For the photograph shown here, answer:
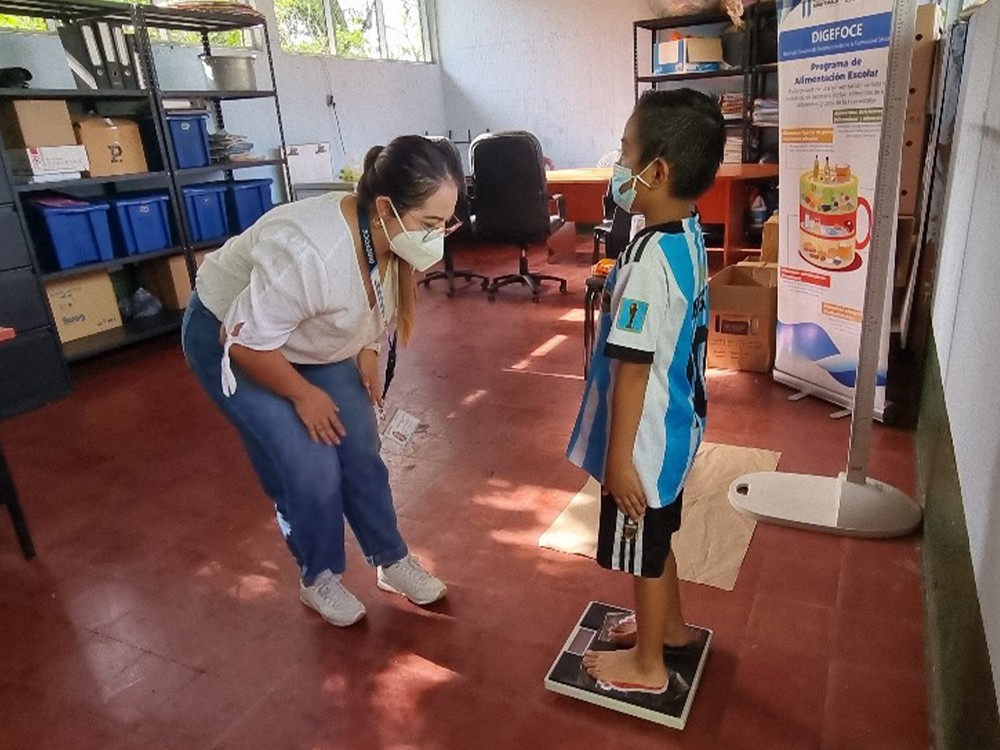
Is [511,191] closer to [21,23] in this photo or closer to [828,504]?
[21,23]

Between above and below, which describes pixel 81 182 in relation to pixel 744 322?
above

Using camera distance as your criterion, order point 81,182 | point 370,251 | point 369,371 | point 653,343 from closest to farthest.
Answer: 1. point 653,343
2. point 370,251
3. point 369,371
4. point 81,182

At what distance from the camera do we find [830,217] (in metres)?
2.69

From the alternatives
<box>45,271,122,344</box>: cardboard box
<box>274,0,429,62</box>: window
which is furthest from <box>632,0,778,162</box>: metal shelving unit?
<box>45,271,122,344</box>: cardboard box

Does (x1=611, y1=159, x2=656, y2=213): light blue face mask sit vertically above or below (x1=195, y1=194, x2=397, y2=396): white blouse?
above

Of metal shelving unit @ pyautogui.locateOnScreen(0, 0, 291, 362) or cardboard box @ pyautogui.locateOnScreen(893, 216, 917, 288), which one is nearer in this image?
cardboard box @ pyautogui.locateOnScreen(893, 216, 917, 288)

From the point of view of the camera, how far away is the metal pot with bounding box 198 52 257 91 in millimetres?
4672

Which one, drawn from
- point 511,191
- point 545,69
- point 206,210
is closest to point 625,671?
point 511,191

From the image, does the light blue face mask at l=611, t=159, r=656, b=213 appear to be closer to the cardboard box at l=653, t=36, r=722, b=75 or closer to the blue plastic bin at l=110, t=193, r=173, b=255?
the blue plastic bin at l=110, t=193, r=173, b=255

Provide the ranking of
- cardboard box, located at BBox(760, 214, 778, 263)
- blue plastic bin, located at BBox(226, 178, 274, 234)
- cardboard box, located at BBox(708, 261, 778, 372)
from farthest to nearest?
blue plastic bin, located at BBox(226, 178, 274, 234) < cardboard box, located at BBox(760, 214, 778, 263) < cardboard box, located at BBox(708, 261, 778, 372)

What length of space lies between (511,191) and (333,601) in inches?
133

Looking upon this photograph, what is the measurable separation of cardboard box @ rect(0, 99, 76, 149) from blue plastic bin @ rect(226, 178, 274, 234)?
1112 millimetres

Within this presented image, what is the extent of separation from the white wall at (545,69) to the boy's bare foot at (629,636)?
552 cm

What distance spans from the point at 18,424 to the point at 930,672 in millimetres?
3677
